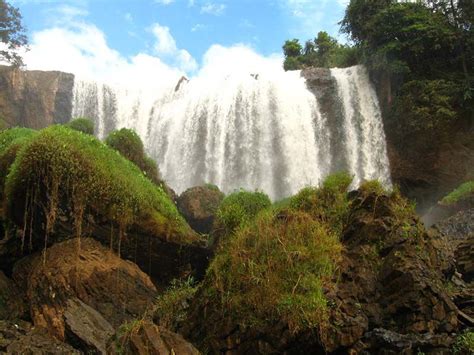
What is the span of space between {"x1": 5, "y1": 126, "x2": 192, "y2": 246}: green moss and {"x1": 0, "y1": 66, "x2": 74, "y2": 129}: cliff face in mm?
17350

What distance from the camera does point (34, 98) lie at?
2706 cm

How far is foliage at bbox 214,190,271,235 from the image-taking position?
36.1ft

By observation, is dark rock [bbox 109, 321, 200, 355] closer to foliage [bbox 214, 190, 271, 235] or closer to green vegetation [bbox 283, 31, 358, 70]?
foliage [bbox 214, 190, 271, 235]

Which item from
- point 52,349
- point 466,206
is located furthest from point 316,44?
point 52,349

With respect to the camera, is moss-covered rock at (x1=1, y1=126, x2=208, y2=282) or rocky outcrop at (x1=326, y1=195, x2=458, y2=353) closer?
rocky outcrop at (x1=326, y1=195, x2=458, y2=353)

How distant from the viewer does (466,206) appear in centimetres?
1714

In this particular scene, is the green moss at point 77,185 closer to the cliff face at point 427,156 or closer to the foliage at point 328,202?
the foliage at point 328,202

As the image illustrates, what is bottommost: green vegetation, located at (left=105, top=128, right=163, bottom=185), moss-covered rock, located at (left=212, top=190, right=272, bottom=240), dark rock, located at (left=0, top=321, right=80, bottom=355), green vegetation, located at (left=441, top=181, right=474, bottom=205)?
dark rock, located at (left=0, top=321, right=80, bottom=355)

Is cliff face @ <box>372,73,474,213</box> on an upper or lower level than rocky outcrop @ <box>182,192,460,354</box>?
upper

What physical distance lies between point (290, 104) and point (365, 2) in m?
6.68

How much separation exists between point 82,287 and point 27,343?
1.92m

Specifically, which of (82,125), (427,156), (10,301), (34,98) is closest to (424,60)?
(427,156)

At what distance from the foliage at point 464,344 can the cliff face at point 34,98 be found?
23640mm

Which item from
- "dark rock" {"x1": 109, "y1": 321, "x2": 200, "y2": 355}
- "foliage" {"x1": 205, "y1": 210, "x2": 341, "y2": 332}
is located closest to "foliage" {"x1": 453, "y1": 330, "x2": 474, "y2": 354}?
"foliage" {"x1": 205, "y1": 210, "x2": 341, "y2": 332}
